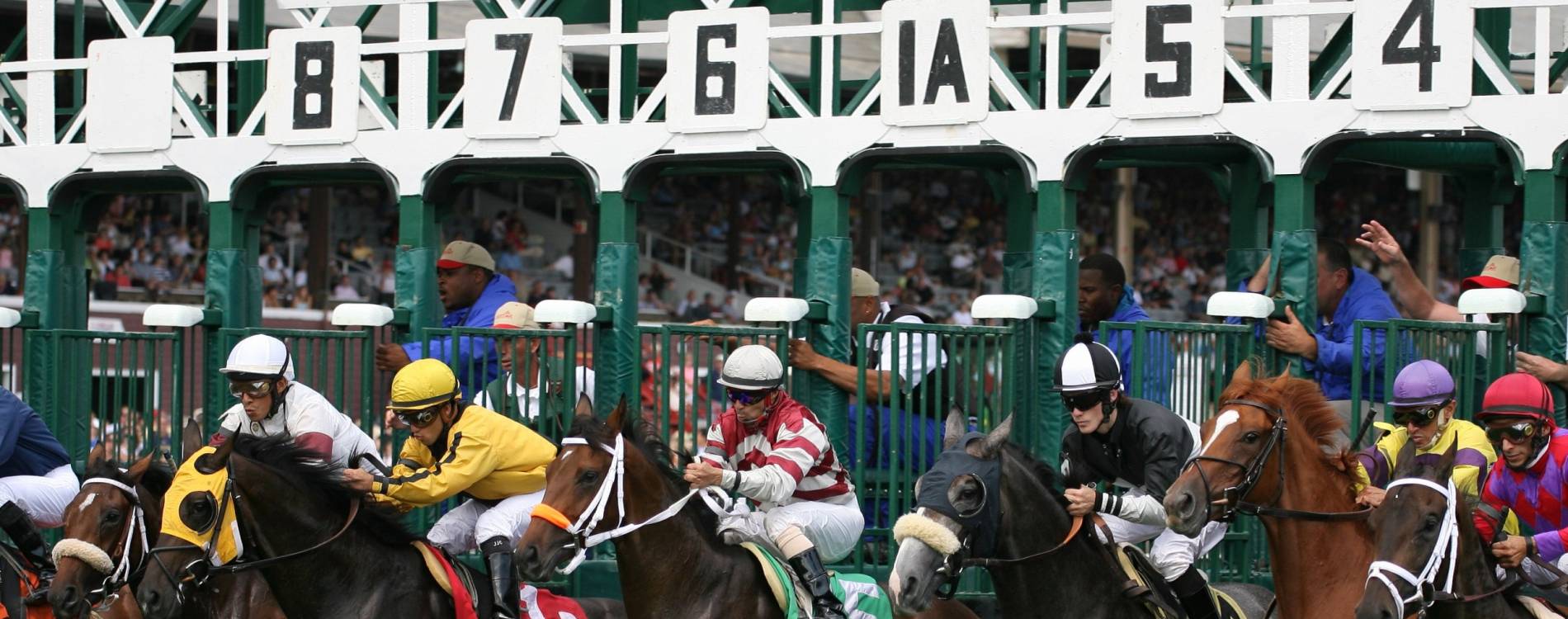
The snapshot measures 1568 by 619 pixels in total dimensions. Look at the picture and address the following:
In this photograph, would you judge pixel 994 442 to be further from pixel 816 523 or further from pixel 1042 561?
pixel 816 523

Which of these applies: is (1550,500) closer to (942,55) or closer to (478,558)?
(942,55)

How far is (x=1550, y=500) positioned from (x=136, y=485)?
488 centimetres

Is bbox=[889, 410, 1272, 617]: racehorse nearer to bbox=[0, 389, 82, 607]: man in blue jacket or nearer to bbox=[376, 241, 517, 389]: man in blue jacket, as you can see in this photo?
bbox=[376, 241, 517, 389]: man in blue jacket

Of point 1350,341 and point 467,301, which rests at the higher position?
point 467,301

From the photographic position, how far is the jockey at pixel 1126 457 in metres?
6.22

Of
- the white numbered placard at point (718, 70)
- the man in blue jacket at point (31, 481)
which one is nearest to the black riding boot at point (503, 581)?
the man in blue jacket at point (31, 481)

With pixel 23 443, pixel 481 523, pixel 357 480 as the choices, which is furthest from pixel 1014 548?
pixel 23 443

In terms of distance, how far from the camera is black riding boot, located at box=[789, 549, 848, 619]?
22.4 ft

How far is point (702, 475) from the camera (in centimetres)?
647

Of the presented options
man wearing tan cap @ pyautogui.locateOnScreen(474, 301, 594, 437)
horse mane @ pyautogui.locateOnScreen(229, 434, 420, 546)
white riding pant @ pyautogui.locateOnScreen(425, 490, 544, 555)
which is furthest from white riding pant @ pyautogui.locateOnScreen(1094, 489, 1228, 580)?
man wearing tan cap @ pyautogui.locateOnScreen(474, 301, 594, 437)

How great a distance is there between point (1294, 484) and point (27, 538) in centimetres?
479

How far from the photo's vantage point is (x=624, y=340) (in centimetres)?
877

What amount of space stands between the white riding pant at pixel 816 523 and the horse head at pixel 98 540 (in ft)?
6.98

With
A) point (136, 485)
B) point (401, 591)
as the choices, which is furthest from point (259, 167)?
point (401, 591)
